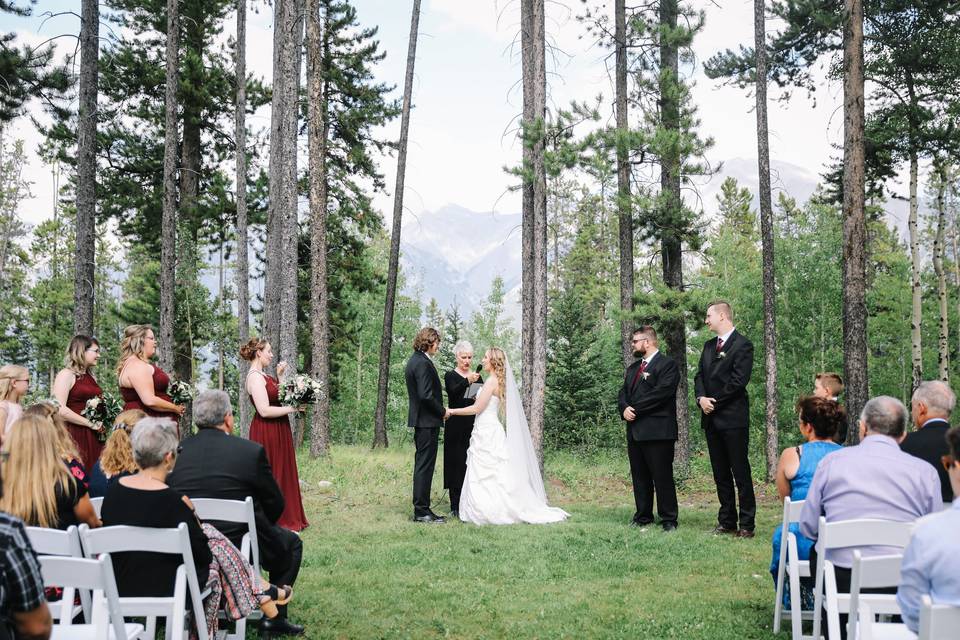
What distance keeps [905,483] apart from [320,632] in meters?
3.72

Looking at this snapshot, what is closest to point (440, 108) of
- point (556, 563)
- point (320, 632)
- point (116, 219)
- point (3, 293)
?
point (116, 219)

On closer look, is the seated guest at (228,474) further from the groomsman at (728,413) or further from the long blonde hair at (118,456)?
the groomsman at (728,413)

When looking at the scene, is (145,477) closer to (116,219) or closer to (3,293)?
(116,219)

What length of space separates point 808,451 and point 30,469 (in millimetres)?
4527

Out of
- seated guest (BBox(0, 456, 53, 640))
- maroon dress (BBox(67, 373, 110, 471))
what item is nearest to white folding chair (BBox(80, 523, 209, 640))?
seated guest (BBox(0, 456, 53, 640))

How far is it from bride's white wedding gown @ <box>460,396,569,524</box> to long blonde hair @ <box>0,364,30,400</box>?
498 centimetres

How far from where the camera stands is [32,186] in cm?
3700

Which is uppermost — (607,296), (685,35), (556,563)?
(685,35)

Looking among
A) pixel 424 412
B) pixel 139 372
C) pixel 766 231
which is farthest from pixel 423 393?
pixel 766 231

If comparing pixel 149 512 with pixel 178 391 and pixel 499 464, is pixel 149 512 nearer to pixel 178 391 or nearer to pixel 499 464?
pixel 178 391

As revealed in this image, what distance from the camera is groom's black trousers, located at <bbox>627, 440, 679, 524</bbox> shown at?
8531 mm

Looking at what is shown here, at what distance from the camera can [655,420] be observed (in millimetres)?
8602

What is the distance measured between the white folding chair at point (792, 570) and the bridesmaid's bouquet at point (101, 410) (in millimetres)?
6006

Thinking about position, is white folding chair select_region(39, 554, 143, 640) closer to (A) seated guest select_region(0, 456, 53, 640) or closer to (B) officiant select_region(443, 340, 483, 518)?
(A) seated guest select_region(0, 456, 53, 640)
